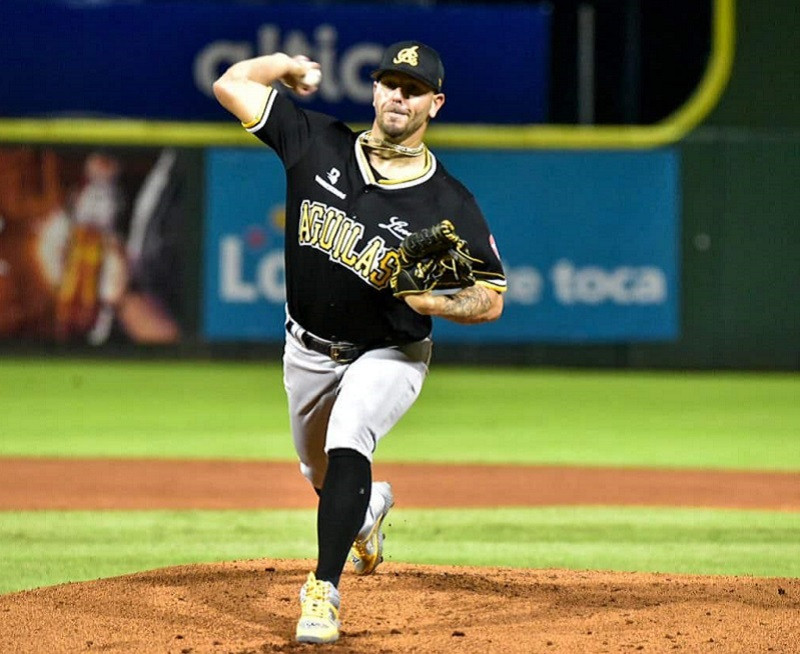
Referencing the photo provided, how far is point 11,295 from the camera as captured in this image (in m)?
15.1

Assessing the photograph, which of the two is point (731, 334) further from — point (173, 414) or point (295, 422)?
point (295, 422)

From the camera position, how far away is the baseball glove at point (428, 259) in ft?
16.0

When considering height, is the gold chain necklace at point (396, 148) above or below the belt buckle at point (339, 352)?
above

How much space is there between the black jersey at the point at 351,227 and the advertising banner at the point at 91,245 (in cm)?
1010

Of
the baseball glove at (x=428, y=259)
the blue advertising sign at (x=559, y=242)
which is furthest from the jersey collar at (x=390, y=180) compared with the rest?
the blue advertising sign at (x=559, y=242)

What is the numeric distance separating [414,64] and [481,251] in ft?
2.10

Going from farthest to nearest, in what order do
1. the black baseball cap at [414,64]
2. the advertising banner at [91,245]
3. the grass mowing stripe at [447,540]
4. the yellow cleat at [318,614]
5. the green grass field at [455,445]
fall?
1. the advertising banner at [91,245]
2. the green grass field at [455,445]
3. the grass mowing stripe at [447,540]
4. the black baseball cap at [414,64]
5. the yellow cleat at [318,614]


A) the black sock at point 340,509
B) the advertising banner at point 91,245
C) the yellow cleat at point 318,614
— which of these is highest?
the black sock at point 340,509

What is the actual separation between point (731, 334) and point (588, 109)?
9.35ft

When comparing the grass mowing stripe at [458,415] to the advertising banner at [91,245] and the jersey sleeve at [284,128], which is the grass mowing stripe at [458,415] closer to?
the advertising banner at [91,245]

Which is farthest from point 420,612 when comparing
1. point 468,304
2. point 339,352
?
point 468,304

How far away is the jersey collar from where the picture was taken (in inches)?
207

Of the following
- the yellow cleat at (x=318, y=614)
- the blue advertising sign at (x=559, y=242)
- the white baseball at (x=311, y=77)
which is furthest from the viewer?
the blue advertising sign at (x=559, y=242)

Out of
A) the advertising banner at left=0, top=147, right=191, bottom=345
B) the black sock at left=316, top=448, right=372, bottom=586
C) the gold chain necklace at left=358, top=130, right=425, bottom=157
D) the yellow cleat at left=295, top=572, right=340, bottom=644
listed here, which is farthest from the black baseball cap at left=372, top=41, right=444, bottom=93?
the advertising banner at left=0, top=147, right=191, bottom=345
